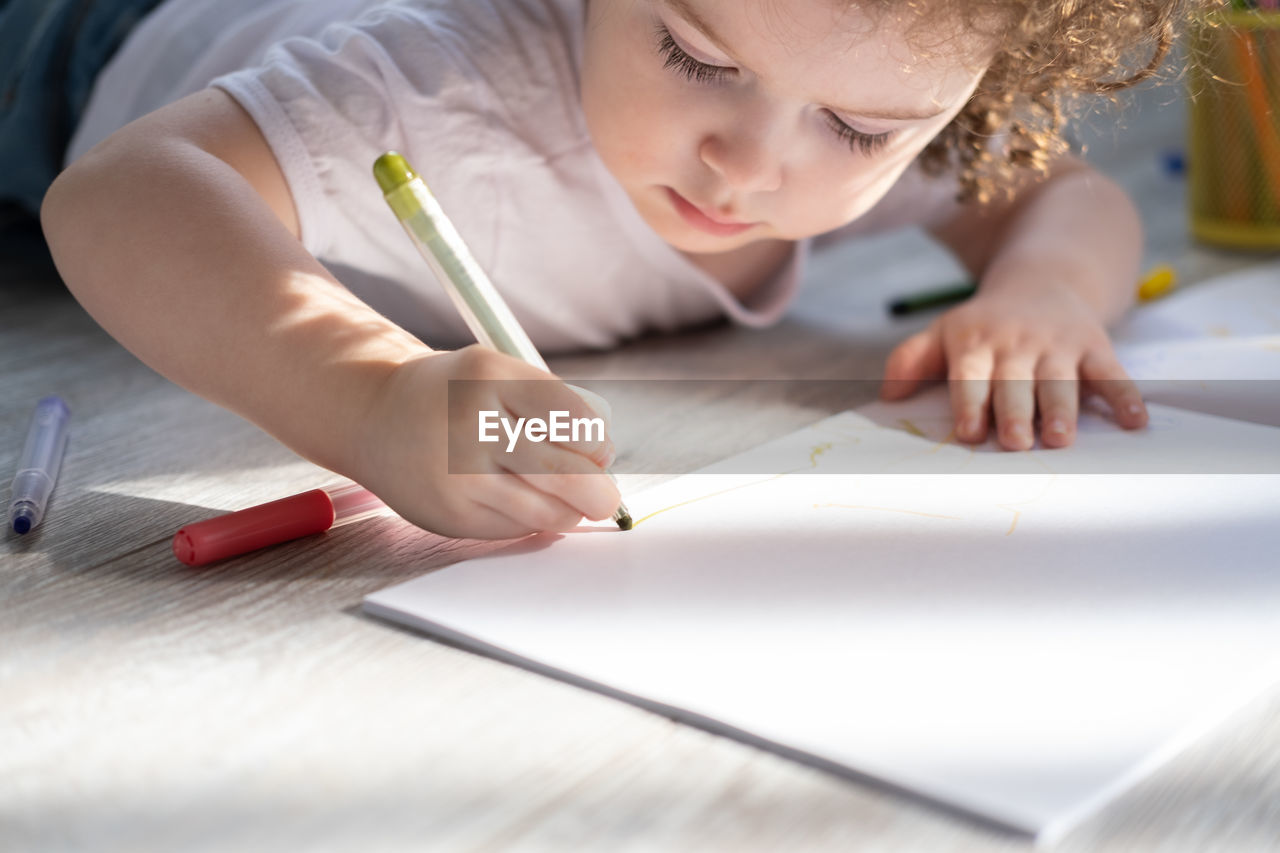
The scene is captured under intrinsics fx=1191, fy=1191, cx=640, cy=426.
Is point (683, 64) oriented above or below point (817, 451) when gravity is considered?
above

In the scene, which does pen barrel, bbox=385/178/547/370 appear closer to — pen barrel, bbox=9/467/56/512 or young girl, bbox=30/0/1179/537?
young girl, bbox=30/0/1179/537

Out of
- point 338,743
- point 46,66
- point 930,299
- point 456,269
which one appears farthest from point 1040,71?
point 46,66

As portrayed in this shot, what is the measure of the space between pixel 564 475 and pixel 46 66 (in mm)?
674

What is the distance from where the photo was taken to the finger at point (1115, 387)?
0.54 meters

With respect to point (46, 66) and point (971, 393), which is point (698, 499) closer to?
point (971, 393)

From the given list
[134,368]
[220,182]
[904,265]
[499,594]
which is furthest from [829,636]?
[904,265]

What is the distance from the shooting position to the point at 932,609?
368mm

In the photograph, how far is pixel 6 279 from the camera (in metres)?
0.87

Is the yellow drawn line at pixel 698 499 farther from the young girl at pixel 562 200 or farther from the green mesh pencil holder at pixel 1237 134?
the green mesh pencil holder at pixel 1237 134

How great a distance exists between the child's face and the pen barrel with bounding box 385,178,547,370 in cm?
14

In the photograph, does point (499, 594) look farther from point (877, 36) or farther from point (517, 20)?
point (517, 20)

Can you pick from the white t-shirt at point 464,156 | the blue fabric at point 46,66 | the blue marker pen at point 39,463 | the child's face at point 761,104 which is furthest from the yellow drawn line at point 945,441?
the blue fabric at point 46,66

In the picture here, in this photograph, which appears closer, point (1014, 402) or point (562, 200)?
point (1014, 402)

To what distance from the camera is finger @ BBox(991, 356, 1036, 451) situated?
1.72 ft
